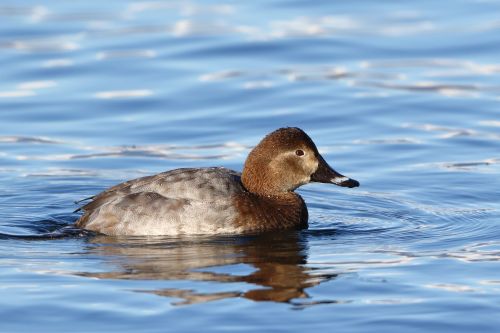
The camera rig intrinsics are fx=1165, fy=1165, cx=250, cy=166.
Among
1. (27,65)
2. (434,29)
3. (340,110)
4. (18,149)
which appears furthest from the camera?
(434,29)

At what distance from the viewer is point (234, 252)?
10461mm

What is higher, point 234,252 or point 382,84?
point 382,84

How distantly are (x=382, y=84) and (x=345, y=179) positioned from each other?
5.99 metres

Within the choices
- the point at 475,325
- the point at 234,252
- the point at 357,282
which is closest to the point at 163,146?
the point at 234,252

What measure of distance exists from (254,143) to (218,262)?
4.95 metres

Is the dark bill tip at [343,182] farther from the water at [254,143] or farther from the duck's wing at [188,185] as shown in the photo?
the duck's wing at [188,185]

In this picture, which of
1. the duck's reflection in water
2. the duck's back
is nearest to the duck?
the duck's back

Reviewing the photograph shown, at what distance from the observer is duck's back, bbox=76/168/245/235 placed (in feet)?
36.1

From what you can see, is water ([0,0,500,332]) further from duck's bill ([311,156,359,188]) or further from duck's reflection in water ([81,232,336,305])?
duck's bill ([311,156,359,188])

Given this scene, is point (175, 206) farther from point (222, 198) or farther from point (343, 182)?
point (343, 182)

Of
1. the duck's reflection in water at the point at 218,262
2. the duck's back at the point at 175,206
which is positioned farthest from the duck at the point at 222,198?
the duck's reflection in water at the point at 218,262

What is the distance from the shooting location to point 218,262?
1004 centimetres

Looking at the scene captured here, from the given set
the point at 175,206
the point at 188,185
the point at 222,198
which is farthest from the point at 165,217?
the point at 222,198

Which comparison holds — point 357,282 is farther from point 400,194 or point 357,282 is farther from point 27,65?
point 27,65
